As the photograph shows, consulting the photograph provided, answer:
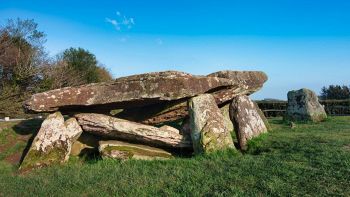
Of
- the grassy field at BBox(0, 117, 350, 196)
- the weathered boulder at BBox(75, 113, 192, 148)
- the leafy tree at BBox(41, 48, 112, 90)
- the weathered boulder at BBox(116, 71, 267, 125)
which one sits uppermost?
the leafy tree at BBox(41, 48, 112, 90)

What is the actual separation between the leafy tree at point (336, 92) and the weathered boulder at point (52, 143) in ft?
122

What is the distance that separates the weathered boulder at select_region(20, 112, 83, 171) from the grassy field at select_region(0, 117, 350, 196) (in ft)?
1.89

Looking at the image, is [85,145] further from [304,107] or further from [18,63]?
[18,63]

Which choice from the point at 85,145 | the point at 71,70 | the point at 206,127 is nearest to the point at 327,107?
the point at 206,127

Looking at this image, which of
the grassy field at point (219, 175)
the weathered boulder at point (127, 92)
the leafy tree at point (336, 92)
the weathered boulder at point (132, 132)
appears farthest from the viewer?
the leafy tree at point (336, 92)

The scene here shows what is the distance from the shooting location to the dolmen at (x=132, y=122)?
39.3 feet

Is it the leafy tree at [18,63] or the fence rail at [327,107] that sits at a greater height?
the leafy tree at [18,63]

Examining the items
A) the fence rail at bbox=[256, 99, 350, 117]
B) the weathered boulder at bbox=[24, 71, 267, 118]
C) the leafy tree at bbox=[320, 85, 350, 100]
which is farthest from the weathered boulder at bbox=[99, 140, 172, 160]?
Answer: the leafy tree at bbox=[320, 85, 350, 100]

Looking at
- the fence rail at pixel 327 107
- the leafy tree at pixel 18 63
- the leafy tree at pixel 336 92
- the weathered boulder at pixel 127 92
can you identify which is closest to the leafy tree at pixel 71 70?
the leafy tree at pixel 18 63

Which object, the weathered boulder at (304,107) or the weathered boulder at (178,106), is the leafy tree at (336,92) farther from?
the weathered boulder at (178,106)

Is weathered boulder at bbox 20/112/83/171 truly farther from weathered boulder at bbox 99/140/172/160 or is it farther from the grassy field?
weathered boulder at bbox 99/140/172/160

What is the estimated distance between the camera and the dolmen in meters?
12.0

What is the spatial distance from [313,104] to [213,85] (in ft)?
26.1

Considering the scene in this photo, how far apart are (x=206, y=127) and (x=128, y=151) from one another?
2549mm
